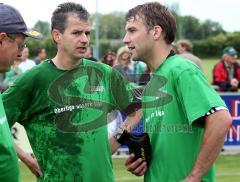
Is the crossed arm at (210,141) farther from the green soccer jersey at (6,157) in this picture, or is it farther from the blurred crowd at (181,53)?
the blurred crowd at (181,53)

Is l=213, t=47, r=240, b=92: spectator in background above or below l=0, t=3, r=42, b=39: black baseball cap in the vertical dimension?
below

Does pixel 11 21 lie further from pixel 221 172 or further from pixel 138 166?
pixel 221 172

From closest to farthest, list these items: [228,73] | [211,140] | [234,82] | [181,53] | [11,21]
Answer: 1. [211,140]
2. [11,21]
3. [181,53]
4. [234,82]
5. [228,73]

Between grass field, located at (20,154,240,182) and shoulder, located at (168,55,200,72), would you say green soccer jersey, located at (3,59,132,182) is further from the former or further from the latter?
grass field, located at (20,154,240,182)

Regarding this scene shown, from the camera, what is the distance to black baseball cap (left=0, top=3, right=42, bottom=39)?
4.17 m

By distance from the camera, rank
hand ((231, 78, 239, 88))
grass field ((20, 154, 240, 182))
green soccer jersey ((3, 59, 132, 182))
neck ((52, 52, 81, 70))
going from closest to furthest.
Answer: green soccer jersey ((3, 59, 132, 182)), neck ((52, 52, 81, 70)), grass field ((20, 154, 240, 182)), hand ((231, 78, 239, 88))

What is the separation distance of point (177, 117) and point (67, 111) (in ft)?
4.26

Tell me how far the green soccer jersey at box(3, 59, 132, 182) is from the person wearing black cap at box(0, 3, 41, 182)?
688mm

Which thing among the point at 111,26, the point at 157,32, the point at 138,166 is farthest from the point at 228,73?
the point at 111,26

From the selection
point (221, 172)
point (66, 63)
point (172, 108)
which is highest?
point (66, 63)

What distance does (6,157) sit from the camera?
154 inches

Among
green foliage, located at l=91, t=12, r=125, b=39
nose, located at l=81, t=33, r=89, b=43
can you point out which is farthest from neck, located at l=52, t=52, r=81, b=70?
green foliage, located at l=91, t=12, r=125, b=39

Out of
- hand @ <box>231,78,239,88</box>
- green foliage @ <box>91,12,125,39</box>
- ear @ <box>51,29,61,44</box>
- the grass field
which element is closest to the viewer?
ear @ <box>51,29,61,44</box>

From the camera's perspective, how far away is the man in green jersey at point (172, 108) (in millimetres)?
3895
